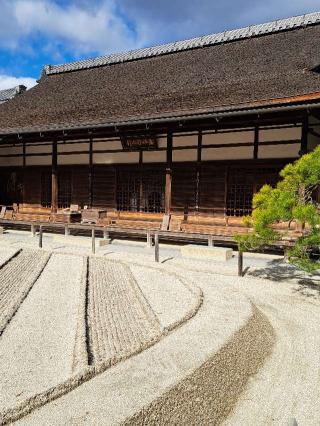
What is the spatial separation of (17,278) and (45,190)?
7713mm

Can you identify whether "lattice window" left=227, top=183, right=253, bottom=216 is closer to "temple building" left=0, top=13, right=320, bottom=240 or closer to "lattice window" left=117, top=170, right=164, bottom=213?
"temple building" left=0, top=13, right=320, bottom=240

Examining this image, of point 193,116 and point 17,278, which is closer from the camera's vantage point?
point 17,278

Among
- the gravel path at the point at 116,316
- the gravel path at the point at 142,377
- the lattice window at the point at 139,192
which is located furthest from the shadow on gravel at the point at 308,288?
the lattice window at the point at 139,192

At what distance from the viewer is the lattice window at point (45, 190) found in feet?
46.6

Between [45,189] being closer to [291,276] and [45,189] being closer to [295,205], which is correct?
[291,276]

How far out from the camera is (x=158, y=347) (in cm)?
389

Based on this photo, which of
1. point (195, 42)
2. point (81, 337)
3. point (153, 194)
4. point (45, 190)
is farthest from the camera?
point (195, 42)

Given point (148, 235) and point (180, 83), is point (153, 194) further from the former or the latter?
point (180, 83)

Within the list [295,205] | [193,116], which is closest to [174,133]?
[193,116]

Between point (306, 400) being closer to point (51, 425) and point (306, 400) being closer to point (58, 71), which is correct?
point (51, 425)

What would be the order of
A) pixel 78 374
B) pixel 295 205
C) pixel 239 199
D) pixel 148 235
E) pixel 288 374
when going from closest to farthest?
1. pixel 78 374
2. pixel 288 374
3. pixel 295 205
4. pixel 148 235
5. pixel 239 199

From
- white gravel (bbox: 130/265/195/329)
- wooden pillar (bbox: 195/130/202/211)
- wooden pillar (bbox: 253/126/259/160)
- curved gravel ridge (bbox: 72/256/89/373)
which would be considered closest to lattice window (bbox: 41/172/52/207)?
wooden pillar (bbox: 195/130/202/211)

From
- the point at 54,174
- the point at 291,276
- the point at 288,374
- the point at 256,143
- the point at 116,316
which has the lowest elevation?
the point at 288,374

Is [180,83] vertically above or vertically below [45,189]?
above
